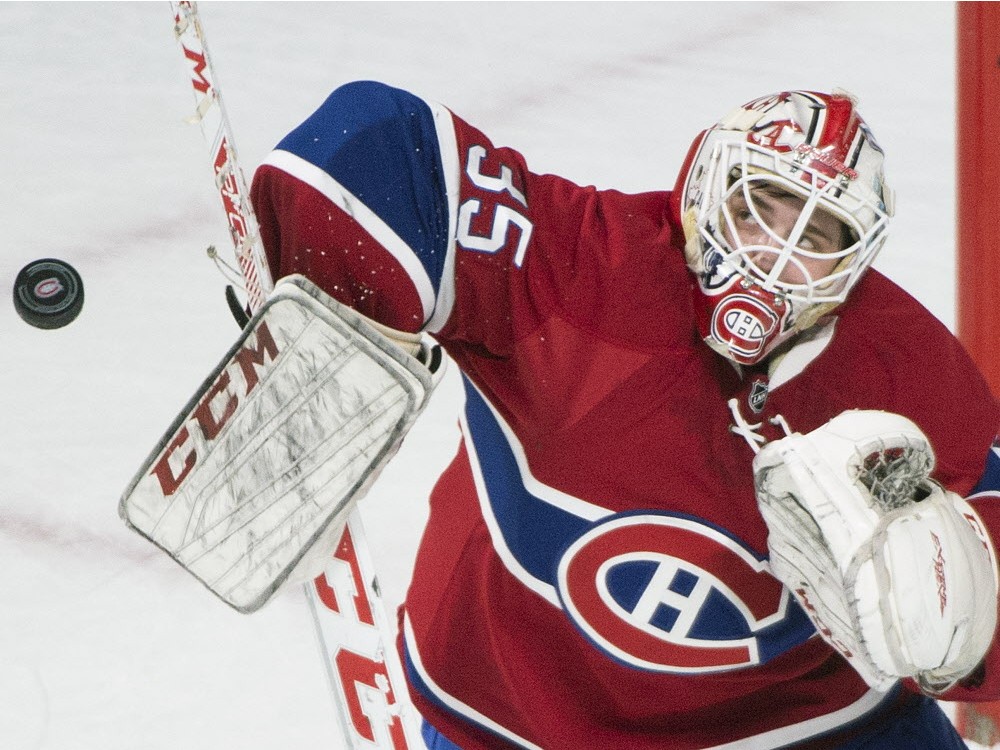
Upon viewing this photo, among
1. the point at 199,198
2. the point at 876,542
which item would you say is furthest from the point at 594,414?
the point at 199,198

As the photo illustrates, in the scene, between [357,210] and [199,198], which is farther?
[199,198]

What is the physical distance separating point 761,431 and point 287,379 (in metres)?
0.46

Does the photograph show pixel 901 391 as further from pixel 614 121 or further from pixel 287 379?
pixel 614 121

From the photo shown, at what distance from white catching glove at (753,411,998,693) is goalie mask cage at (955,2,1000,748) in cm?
89

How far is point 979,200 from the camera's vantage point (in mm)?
2154

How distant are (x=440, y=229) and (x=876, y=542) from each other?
450mm

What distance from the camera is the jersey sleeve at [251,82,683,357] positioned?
1.23 m

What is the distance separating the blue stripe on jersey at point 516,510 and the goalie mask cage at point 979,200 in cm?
95

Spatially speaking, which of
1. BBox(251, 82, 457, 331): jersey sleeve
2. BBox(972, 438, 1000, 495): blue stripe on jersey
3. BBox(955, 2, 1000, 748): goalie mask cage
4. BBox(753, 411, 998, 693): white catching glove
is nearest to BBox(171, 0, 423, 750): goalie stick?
BBox(251, 82, 457, 331): jersey sleeve

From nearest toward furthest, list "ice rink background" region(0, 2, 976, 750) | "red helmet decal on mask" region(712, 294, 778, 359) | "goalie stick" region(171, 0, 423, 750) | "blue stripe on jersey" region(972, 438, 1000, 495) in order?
"goalie stick" region(171, 0, 423, 750) → "red helmet decal on mask" region(712, 294, 778, 359) → "blue stripe on jersey" region(972, 438, 1000, 495) → "ice rink background" region(0, 2, 976, 750)

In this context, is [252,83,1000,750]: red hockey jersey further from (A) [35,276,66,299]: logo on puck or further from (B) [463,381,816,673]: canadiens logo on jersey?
(A) [35,276,66,299]: logo on puck

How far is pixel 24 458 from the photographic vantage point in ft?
7.48

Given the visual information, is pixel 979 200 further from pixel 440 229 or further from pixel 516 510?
pixel 440 229

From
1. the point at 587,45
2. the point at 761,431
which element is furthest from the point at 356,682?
the point at 587,45
